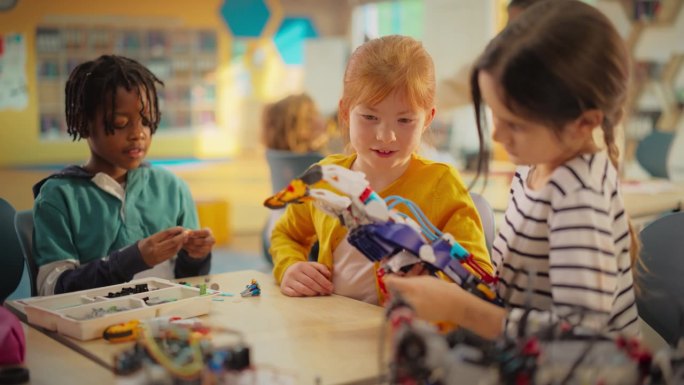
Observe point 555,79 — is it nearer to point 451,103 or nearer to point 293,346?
point 293,346

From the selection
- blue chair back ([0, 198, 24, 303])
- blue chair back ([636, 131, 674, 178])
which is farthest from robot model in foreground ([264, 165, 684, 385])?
blue chair back ([636, 131, 674, 178])

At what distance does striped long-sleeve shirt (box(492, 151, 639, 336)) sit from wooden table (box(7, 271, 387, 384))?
227mm

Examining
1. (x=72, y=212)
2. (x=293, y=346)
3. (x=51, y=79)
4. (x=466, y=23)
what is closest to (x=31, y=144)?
(x=51, y=79)

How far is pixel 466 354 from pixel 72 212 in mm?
1107

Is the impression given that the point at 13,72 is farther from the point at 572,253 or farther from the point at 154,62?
the point at 572,253

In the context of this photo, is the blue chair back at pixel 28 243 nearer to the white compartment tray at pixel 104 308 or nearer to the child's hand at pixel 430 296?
the white compartment tray at pixel 104 308

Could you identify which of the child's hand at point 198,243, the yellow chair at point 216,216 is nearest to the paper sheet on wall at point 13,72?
the yellow chair at point 216,216

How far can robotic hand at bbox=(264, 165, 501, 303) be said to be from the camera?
1.10 metres

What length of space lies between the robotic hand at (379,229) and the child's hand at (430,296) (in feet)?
0.22

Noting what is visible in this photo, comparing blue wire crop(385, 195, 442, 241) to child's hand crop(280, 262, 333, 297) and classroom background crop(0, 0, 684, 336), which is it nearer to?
child's hand crop(280, 262, 333, 297)

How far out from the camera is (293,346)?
1.08 m

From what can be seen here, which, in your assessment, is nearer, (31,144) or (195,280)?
(195,280)

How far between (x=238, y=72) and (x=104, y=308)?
319 inches

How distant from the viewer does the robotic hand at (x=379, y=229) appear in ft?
3.61
